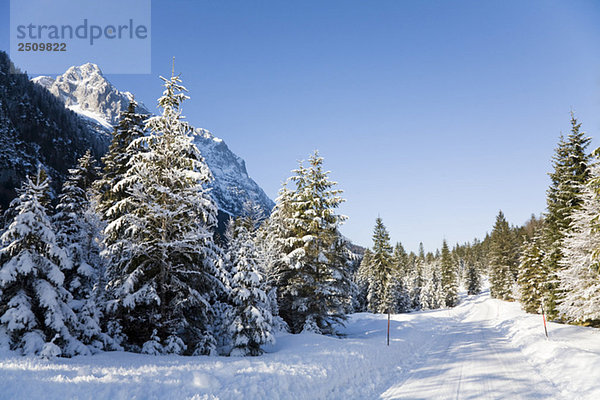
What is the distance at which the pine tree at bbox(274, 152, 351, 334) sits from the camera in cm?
2134

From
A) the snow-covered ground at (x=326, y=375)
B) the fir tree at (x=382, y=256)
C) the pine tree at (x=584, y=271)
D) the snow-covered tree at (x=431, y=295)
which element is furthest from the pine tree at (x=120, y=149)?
the snow-covered tree at (x=431, y=295)

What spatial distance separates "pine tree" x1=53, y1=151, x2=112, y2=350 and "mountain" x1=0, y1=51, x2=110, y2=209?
95521 mm

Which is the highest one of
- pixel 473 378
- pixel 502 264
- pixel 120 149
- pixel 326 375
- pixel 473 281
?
pixel 120 149

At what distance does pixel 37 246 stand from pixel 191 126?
8.51m

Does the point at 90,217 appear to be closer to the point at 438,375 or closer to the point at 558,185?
the point at 438,375

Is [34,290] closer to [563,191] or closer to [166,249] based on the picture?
[166,249]

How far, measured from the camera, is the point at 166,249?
14.6m

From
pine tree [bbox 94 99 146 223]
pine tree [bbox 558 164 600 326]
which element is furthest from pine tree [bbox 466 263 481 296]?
pine tree [bbox 94 99 146 223]

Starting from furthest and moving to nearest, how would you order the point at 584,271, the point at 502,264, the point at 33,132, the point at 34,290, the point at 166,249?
the point at 33,132 → the point at 502,264 → the point at 584,271 → the point at 166,249 → the point at 34,290

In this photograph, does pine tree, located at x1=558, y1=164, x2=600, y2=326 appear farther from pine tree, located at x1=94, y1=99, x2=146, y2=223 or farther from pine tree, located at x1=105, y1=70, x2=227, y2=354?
pine tree, located at x1=94, y1=99, x2=146, y2=223

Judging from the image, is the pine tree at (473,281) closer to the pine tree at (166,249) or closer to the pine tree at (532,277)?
the pine tree at (532,277)

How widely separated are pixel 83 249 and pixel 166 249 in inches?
270

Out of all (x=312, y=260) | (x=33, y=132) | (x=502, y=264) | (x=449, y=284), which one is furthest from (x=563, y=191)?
(x=33, y=132)

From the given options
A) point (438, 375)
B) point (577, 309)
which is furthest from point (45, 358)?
point (577, 309)
